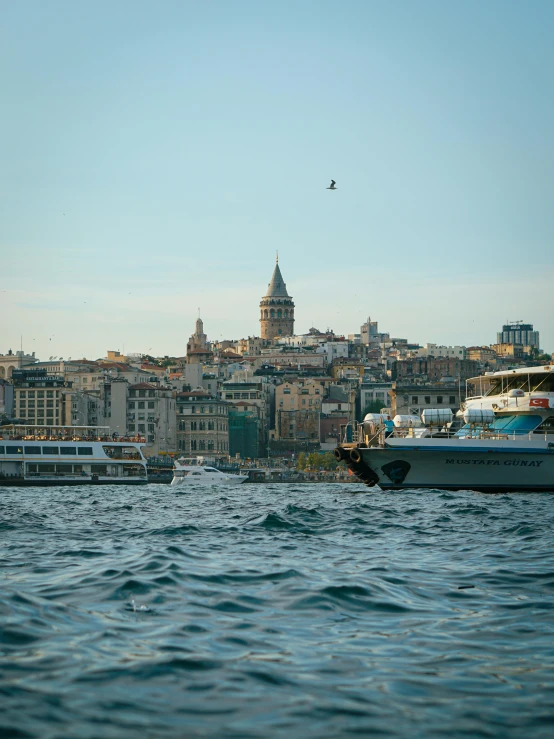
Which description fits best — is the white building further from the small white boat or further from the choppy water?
the choppy water

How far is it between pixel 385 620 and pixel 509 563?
16.0 feet

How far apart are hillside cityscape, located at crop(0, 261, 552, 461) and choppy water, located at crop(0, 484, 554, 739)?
92262 mm

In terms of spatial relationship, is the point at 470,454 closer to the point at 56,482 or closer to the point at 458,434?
the point at 458,434

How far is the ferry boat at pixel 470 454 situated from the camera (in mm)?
34062

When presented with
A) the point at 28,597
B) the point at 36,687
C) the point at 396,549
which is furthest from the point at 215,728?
the point at 396,549

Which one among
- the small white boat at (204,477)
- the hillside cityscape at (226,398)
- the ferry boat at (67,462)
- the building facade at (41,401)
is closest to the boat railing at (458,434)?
the ferry boat at (67,462)

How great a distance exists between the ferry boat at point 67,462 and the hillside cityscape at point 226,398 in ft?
85.1

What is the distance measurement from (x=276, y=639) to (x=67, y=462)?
69.9 metres

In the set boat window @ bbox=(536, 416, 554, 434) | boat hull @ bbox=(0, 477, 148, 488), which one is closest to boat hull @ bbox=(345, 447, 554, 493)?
boat window @ bbox=(536, 416, 554, 434)

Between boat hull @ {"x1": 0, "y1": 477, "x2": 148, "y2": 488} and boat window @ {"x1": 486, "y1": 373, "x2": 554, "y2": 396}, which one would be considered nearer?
boat window @ {"x1": 486, "y1": 373, "x2": 554, "y2": 396}

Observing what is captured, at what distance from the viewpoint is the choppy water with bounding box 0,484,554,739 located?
6.48 m

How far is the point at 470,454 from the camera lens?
1342 inches

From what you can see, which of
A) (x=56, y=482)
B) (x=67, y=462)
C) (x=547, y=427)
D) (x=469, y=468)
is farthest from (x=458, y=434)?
(x=67, y=462)

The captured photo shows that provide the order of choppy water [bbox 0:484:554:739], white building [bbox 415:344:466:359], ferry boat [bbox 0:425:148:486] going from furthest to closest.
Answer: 1. white building [bbox 415:344:466:359]
2. ferry boat [bbox 0:425:148:486]
3. choppy water [bbox 0:484:554:739]
